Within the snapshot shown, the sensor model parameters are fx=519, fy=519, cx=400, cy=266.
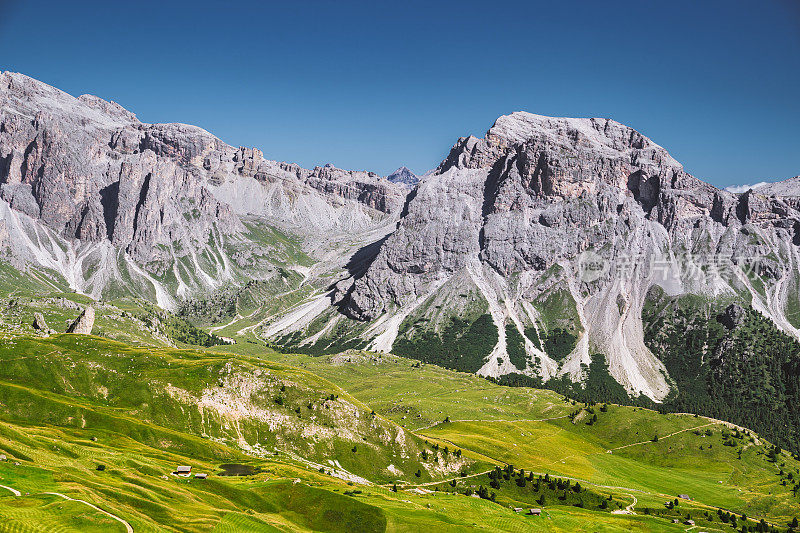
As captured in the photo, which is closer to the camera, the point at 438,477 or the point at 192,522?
the point at 192,522

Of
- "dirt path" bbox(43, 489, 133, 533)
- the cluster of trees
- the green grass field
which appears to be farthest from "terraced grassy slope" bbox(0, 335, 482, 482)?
"dirt path" bbox(43, 489, 133, 533)

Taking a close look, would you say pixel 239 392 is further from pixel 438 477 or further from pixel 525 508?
pixel 525 508

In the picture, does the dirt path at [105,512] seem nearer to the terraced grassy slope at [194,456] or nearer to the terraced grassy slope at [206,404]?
the terraced grassy slope at [194,456]

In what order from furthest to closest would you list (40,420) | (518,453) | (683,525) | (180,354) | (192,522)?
(518,453) → (180,354) → (683,525) → (40,420) → (192,522)

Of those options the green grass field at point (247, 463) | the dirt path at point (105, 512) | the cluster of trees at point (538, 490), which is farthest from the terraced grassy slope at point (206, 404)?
the dirt path at point (105, 512)

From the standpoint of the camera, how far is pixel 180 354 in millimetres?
180500

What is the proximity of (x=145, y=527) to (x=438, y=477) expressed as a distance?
325 ft

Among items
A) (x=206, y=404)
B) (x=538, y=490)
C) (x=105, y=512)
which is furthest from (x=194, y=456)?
(x=538, y=490)

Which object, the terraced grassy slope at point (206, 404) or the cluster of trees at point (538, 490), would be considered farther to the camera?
the cluster of trees at point (538, 490)

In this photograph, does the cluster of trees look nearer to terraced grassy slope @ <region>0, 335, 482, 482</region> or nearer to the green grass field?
the green grass field

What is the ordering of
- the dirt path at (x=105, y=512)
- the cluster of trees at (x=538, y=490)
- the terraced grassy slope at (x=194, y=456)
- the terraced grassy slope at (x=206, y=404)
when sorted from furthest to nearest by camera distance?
the cluster of trees at (x=538, y=490)
the terraced grassy slope at (x=206, y=404)
the terraced grassy slope at (x=194, y=456)
the dirt path at (x=105, y=512)

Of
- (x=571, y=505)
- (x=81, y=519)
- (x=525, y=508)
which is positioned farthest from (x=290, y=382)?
(x=81, y=519)

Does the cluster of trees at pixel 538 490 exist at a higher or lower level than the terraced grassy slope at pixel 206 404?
lower

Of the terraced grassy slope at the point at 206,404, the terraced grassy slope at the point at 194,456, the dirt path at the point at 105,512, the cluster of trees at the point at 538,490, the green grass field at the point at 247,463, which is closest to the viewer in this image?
the dirt path at the point at 105,512
